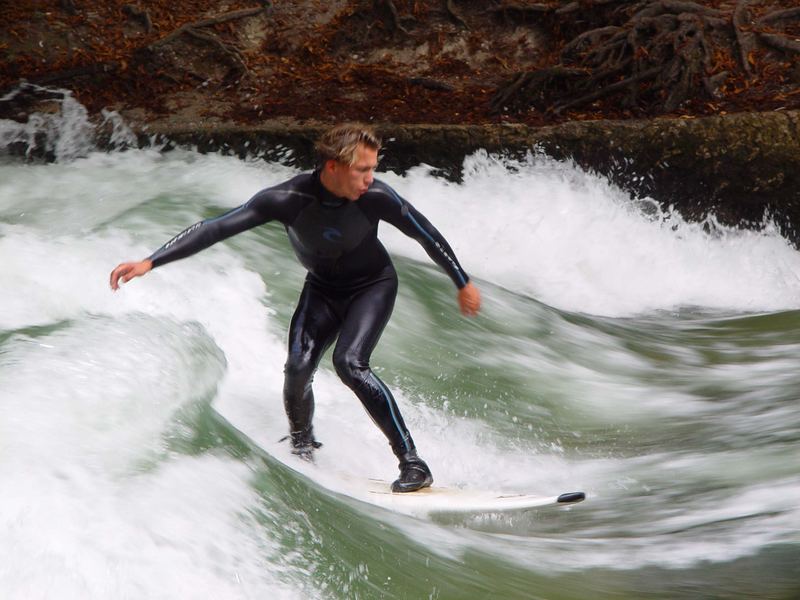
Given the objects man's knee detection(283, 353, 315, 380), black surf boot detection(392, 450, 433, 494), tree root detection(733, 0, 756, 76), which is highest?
tree root detection(733, 0, 756, 76)

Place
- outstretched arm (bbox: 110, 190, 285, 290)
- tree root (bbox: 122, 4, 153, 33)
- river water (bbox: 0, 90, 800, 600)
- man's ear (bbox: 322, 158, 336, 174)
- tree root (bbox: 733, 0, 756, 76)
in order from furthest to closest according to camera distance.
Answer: tree root (bbox: 122, 4, 153, 33), tree root (bbox: 733, 0, 756, 76), outstretched arm (bbox: 110, 190, 285, 290), man's ear (bbox: 322, 158, 336, 174), river water (bbox: 0, 90, 800, 600)

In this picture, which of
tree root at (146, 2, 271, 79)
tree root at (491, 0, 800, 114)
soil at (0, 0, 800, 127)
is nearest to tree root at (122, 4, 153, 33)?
soil at (0, 0, 800, 127)

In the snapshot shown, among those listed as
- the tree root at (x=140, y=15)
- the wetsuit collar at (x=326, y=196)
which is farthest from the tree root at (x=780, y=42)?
the wetsuit collar at (x=326, y=196)

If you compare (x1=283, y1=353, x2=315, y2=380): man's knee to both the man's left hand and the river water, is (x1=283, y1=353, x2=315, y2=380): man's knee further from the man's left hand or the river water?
the man's left hand

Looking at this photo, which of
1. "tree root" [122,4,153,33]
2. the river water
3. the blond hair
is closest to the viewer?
the river water

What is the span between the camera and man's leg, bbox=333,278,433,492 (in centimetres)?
427

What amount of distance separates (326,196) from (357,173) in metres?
0.23

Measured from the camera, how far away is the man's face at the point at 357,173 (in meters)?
3.90

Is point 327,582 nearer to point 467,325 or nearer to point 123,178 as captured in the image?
A: point 467,325

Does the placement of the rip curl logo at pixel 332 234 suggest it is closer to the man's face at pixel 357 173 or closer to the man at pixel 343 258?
the man at pixel 343 258

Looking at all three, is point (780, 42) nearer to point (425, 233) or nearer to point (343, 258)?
point (425, 233)

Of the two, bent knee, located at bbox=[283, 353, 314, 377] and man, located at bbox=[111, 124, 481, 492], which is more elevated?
man, located at bbox=[111, 124, 481, 492]

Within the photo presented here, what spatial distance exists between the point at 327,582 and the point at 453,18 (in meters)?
10.3

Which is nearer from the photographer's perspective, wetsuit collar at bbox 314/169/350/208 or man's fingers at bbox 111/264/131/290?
man's fingers at bbox 111/264/131/290
